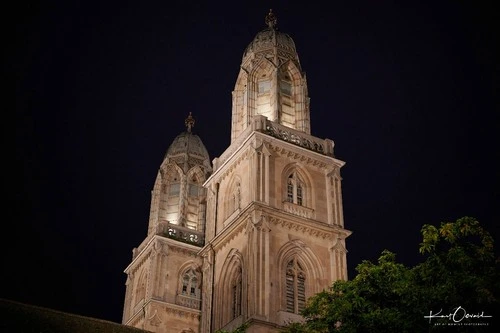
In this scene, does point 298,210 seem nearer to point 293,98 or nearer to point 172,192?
point 293,98

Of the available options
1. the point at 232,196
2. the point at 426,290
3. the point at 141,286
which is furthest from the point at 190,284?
the point at 426,290

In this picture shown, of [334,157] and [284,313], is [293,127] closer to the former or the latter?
[334,157]

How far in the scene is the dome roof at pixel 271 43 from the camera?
45.7 metres

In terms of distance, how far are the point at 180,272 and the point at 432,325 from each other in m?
30.2

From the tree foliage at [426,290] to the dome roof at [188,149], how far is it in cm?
3272

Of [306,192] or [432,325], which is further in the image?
[306,192]

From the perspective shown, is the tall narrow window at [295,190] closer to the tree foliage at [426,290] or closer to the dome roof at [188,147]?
the tree foliage at [426,290]

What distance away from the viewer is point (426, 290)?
21672mm

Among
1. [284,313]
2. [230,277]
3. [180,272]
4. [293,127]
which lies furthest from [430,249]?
[180,272]

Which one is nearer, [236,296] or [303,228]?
[236,296]

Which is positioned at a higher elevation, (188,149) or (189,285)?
(188,149)

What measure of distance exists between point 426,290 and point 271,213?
16360mm

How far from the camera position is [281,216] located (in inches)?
1486

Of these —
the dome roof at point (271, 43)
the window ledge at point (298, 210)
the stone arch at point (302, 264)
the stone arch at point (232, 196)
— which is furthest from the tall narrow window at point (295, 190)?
the dome roof at point (271, 43)
